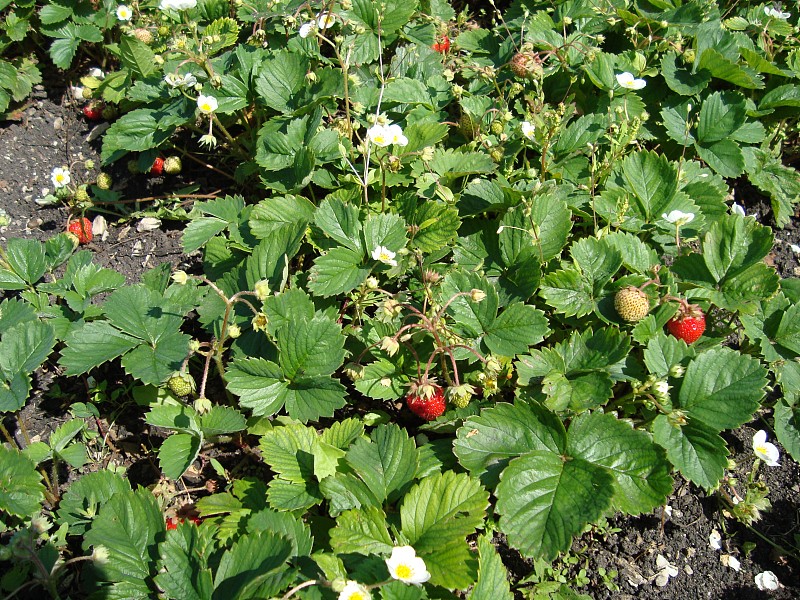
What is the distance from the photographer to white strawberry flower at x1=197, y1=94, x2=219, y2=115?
2.76m

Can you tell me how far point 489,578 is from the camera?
1687mm

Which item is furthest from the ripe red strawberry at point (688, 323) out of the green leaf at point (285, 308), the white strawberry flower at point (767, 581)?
the green leaf at point (285, 308)

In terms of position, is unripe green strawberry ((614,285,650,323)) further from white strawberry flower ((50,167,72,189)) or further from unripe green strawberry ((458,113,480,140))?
white strawberry flower ((50,167,72,189))

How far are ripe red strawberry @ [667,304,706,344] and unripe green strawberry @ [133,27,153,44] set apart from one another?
2853mm

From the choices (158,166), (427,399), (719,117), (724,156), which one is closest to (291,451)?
(427,399)

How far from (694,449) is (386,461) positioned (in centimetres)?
96

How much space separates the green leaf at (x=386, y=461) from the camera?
188cm

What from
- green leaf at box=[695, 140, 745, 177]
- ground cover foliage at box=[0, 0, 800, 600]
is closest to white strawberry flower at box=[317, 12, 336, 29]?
ground cover foliage at box=[0, 0, 800, 600]

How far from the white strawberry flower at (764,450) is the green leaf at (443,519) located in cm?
114

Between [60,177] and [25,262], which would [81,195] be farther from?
[25,262]

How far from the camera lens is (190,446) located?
2021mm

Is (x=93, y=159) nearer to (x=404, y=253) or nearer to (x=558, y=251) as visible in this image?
(x=404, y=253)

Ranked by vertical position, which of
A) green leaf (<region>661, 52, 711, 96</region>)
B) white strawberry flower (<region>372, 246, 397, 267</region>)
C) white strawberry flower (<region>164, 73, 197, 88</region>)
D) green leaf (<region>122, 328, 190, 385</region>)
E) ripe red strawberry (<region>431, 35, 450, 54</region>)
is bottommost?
green leaf (<region>122, 328, 190, 385</region>)

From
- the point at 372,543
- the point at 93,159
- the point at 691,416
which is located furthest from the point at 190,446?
the point at 93,159
